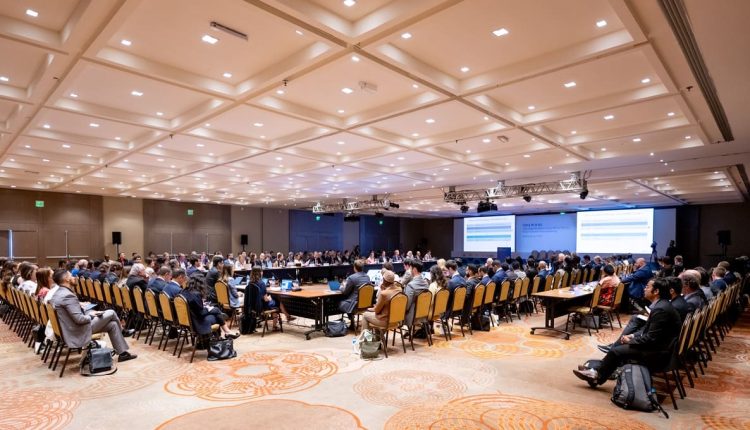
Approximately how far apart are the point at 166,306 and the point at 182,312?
478mm

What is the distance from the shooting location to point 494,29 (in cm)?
459

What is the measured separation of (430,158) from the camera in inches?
425

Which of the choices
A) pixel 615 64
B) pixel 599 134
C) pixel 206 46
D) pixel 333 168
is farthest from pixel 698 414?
pixel 333 168

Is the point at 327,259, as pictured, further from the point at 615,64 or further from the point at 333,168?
the point at 615,64

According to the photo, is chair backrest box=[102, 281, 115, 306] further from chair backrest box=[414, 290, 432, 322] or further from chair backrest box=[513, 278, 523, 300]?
chair backrest box=[513, 278, 523, 300]

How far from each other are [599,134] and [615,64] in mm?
3589

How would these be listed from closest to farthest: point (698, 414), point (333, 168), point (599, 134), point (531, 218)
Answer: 1. point (698, 414)
2. point (599, 134)
3. point (333, 168)
4. point (531, 218)

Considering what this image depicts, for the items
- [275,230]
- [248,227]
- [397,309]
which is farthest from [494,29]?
[275,230]

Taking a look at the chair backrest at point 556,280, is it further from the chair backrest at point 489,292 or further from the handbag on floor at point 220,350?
the handbag on floor at point 220,350

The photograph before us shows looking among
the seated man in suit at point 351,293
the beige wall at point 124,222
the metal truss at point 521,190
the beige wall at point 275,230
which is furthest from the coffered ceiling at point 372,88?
the beige wall at point 275,230

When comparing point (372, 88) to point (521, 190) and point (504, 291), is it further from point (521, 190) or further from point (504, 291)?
point (521, 190)

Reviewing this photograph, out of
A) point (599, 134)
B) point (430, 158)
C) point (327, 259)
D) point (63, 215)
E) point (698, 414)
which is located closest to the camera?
point (698, 414)

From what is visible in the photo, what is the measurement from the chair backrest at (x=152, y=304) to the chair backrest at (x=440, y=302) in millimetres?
4340

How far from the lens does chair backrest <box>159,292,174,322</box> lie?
20.8ft
